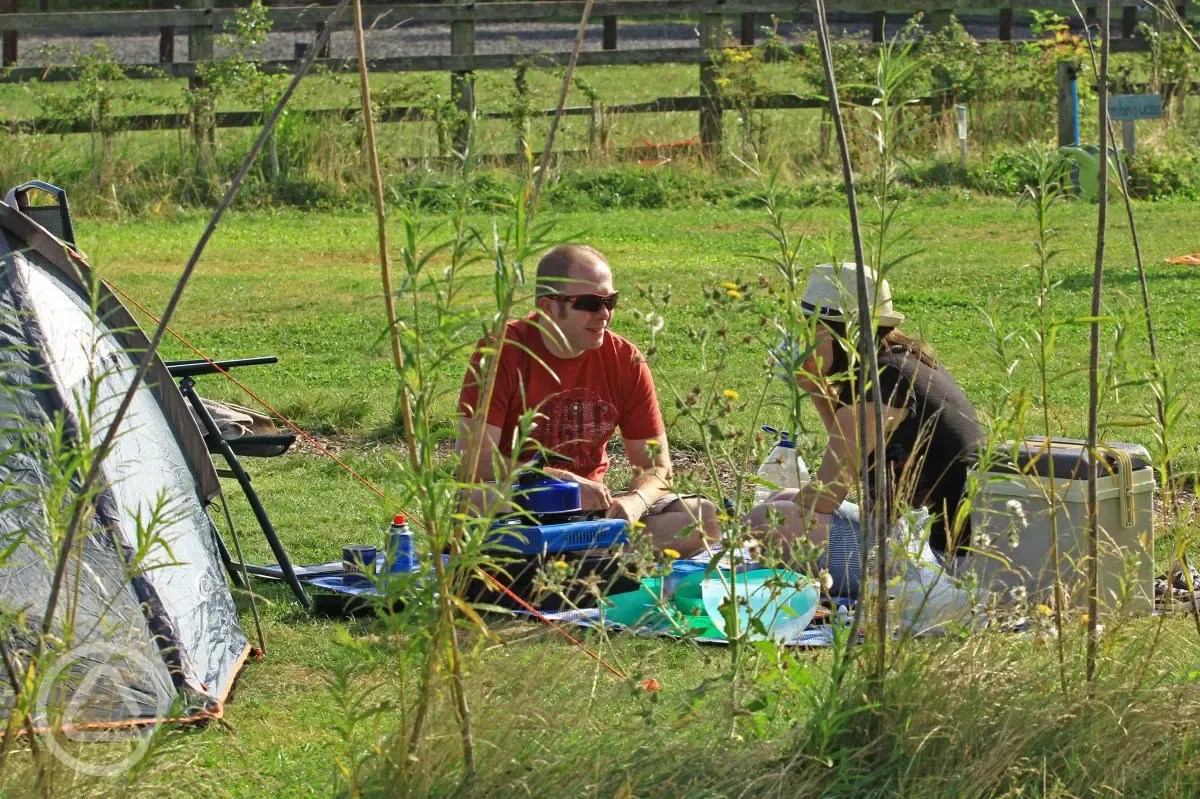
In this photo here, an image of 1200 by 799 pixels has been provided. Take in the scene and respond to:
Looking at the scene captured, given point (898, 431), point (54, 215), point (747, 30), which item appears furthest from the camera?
point (747, 30)

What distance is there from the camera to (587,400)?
16.0 feet

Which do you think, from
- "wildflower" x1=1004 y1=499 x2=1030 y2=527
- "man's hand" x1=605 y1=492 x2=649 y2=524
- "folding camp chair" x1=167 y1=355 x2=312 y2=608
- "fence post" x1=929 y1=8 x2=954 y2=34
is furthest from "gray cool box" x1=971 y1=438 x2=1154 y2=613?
"fence post" x1=929 y1=8 x2=954 y2=34

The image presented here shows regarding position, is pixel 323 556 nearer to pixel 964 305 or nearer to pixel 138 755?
pixel 138 755

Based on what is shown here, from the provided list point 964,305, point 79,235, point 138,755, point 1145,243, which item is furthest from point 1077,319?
point 79,235

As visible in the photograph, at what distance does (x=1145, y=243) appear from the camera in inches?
436

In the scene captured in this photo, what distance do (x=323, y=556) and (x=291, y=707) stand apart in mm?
1483

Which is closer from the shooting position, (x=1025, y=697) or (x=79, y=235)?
(x=1025, y=697)

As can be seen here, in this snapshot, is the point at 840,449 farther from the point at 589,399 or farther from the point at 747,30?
the point at 747,30

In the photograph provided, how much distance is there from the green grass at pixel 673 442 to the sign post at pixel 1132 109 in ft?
2.22

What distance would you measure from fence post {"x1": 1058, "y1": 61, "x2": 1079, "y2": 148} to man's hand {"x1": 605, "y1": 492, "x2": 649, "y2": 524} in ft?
31.1

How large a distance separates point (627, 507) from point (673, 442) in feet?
6.03

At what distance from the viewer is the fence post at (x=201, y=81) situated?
12.8 metres

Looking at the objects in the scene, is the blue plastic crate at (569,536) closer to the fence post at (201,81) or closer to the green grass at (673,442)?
the green grass at (673,442)

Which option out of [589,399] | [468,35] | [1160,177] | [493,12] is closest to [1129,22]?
[1160,177]
